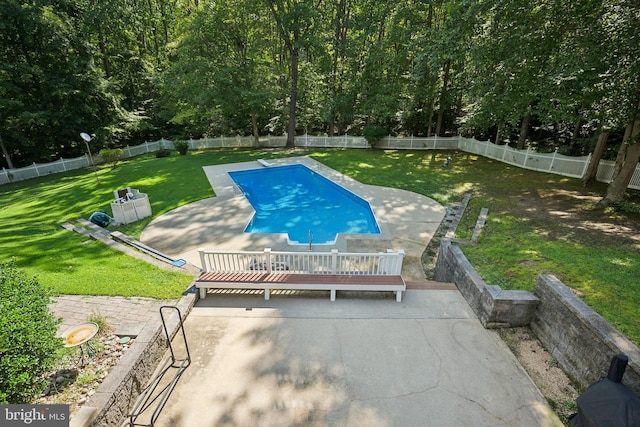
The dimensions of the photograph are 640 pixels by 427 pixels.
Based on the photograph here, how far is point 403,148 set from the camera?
70.1 feet

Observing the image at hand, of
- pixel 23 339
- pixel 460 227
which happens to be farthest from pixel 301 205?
pixel 23 339

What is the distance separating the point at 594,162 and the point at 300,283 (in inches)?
522

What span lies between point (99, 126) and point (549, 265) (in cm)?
2513

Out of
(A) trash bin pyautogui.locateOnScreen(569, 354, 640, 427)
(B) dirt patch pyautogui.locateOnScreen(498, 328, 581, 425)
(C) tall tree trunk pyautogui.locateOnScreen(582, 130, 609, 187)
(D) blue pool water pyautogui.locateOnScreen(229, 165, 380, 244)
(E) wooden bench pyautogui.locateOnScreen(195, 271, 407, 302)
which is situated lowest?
(D) blue pool water pyautogui.locateOnScreen(229, 165, 380, 244)

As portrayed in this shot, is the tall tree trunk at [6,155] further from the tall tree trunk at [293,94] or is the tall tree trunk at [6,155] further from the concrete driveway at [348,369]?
the concrete driveway at [348,369]

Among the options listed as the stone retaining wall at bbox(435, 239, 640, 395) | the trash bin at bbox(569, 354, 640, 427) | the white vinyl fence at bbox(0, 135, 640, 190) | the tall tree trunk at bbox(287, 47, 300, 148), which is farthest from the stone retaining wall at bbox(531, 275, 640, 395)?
the tall tree trunk at bbox(287, 47, 300, 148)

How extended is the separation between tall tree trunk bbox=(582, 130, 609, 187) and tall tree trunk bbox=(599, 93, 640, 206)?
1.97m

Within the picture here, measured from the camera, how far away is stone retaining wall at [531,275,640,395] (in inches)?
121

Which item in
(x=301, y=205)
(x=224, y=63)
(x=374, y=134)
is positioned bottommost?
(x=301, y=205)

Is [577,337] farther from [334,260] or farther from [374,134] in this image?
[374,134]

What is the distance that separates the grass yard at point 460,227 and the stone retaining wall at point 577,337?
569 mm

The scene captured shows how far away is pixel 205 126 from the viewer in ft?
82.4

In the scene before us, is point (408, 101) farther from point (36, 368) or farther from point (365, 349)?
point (36, 368)

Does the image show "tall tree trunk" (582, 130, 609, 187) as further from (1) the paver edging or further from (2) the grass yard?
(1) the paver edging
